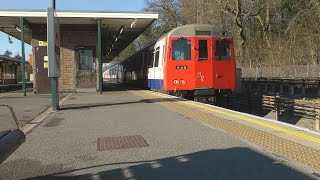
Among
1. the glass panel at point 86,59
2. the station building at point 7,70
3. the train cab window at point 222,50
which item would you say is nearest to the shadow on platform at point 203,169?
the train cab window at point 222,50

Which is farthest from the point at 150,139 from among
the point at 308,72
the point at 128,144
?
the point at 308,72

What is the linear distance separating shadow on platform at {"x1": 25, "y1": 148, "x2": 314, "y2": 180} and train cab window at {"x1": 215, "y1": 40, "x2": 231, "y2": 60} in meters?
13.6

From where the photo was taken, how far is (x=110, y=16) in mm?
27203

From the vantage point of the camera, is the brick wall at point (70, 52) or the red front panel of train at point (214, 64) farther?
the brick wall at point (70, 52)

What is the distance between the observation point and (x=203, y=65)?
21312 millimetres

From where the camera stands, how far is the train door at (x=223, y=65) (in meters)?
21.2

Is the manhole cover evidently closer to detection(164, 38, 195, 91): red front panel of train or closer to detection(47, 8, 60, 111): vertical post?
detection(47, 8, 60, 111): vertical post

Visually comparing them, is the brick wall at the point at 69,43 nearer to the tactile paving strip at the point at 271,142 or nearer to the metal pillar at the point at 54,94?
the metal pillar at the point at 54,94

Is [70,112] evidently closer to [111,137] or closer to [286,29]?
[111,137]

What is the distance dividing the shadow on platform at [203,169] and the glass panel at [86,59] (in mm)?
22443

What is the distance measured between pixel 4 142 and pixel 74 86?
79.4 feet

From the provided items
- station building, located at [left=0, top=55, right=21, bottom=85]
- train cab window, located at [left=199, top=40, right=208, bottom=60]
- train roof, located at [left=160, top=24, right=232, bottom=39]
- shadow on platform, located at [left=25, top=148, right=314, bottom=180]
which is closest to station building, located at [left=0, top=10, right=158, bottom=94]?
train roof, located at [left=160, top=24, right=232, bottom=39]

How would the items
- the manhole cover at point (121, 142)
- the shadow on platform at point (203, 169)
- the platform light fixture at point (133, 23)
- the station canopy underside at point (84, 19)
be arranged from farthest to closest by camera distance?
the platform light fixture at point (133, 23) → the station canopy underside at point (84, 19) → the manhole cover at point (121, 142) → the shadow on platform at point (203, 169)

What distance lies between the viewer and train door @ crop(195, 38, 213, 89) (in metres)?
21.2
